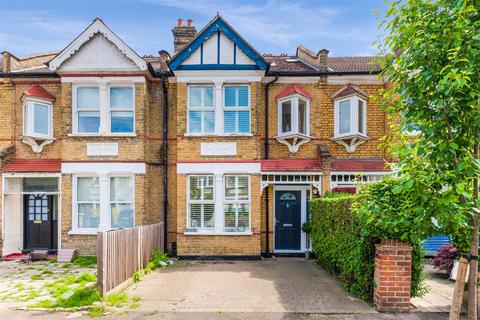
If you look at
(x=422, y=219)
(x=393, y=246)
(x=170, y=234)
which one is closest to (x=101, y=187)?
(x=170, y=234)

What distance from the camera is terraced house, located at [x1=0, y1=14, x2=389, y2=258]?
1059 centimetres

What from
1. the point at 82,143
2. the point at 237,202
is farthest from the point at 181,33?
the point at 237,202

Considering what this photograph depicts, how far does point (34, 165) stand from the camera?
11.1 metres

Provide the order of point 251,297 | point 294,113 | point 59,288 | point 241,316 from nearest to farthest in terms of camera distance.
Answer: point 241,316, point 251,297, point 59,288, point 294,113

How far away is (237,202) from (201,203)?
1277mm

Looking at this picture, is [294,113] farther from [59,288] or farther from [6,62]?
[6,62]

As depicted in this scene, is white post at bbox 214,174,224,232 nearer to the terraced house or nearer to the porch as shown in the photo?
the terraced house

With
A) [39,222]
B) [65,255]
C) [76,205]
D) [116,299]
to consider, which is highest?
[76,205]

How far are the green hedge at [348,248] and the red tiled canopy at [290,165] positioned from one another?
161cm

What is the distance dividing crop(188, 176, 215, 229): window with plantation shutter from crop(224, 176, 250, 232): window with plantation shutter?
0.53 meters

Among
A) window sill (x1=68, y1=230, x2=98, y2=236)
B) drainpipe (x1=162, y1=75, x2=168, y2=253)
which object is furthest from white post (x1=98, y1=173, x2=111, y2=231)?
drainpipe (x1=162, y1=75, x2=168, y2=253)

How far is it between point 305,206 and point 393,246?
5.80 meters

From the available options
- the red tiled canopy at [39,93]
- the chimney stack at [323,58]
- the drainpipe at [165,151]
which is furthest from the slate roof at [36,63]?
the chimney stack at [323,58]

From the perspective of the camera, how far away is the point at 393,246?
18.6ft
